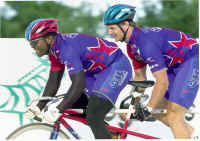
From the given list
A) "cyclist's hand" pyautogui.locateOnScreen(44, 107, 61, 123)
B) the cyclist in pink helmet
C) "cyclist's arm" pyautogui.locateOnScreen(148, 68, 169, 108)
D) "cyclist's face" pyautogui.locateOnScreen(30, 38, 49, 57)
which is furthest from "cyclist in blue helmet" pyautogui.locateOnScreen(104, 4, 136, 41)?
"cyclist's hand" pyautogui.locateOnScreen(44, 107, 61, 123)

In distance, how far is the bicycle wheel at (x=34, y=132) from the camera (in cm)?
399

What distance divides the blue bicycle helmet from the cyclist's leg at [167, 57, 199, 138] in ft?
2.81

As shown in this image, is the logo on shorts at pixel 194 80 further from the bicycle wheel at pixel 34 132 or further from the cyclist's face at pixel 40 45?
the cyclist's face at pixel 40 45

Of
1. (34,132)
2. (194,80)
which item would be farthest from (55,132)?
(194,80)

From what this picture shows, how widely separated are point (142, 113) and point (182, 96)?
0.48 meters

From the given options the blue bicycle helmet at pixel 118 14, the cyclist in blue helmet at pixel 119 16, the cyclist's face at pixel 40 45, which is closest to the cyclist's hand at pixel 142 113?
the cyclist in blue helmet at pixel 119 16

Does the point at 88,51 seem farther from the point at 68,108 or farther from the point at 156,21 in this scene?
the point at 156,21

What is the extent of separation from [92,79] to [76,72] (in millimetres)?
502

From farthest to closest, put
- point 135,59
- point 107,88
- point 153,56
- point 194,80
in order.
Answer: point 135,59 → point 194,80 → point 107,88 → point 153,56

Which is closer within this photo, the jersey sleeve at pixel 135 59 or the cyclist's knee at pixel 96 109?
the cyclist's knee at pixel 96 109

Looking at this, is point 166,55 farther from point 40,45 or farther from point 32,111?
point 32,111

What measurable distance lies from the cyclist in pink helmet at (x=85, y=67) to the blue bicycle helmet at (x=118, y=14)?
277 mm

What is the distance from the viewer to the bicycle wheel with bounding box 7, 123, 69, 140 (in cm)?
399

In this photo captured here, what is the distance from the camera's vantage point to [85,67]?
14.1 ft
